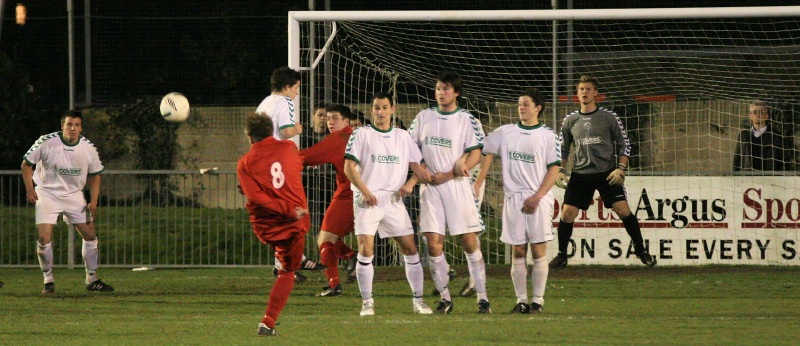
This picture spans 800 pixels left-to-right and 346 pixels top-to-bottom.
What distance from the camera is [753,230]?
14531 mm

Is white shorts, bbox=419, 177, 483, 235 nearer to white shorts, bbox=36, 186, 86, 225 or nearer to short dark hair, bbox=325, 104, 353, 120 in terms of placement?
short dark hair, bbox=325, 104, 353, 120

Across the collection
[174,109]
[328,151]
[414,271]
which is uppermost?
[174,109]

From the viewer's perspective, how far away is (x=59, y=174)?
42.0 ft

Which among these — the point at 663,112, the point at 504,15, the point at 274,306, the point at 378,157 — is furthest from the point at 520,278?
the point at 663,112

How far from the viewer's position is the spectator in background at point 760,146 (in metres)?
14.1

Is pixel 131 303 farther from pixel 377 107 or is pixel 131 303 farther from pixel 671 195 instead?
pixel 671 195

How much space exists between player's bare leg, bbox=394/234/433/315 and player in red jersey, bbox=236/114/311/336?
60.6 inches

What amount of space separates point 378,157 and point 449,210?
751 mm

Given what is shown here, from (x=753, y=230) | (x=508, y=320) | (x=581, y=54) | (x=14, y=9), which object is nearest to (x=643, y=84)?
(x=581, y=54)

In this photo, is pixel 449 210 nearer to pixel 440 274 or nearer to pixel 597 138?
pixel 440 274

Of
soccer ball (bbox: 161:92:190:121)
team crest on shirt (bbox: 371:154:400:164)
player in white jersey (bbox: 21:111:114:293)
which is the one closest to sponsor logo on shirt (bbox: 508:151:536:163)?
team crest on shirt (bbox: 371:154:400:164)

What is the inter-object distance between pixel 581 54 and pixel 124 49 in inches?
308

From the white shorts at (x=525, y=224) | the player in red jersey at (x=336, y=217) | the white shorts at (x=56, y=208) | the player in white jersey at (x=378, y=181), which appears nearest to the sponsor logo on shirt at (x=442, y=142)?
the player in white jersey at (x=378, y=181)

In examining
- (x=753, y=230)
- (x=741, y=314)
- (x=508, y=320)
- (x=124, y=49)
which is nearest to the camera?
(x=508, y=320)
